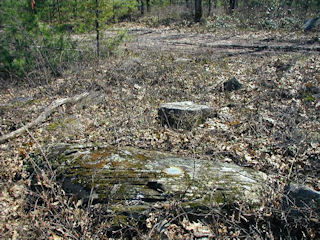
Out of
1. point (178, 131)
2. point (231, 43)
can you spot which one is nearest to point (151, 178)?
point (178, 131)

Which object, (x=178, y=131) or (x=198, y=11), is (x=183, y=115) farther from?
(x=198, y=11)

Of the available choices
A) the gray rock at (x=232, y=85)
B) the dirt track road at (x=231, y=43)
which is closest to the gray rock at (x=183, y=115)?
the gray rock at (x=232, y=85)

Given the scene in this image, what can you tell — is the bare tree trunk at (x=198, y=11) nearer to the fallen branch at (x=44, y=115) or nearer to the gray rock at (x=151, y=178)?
the fallen branch at (x=44, y=115)

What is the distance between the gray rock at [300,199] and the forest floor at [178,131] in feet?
0.36

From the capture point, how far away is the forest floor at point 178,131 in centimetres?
319

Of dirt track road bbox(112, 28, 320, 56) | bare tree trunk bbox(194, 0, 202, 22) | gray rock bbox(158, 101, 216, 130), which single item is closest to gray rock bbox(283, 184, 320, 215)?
gray rock bbox(158, 101, 216, 130)

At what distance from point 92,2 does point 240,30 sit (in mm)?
8472

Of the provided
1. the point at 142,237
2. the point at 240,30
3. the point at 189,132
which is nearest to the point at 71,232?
the point at 142,237

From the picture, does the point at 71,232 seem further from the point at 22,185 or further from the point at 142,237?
the point at 22,185

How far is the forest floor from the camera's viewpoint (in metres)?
3.19

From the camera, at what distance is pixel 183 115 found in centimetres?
556

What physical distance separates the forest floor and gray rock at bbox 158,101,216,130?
6.5 inches

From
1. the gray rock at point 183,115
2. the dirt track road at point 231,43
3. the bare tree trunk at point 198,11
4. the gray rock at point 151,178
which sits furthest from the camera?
the bare tree trunk at point 198,11

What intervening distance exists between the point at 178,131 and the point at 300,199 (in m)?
2.70
